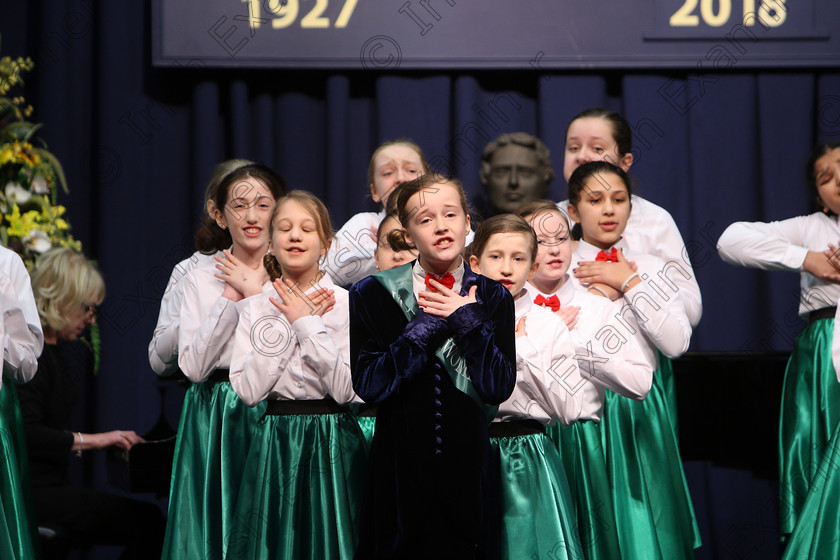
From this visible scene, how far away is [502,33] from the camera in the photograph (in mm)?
5148

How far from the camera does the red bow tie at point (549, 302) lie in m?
3.27

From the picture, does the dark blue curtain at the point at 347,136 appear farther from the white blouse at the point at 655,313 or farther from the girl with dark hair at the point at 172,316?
the white blouse at the point at 655,313

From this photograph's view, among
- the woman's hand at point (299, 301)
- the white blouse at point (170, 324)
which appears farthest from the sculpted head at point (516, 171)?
the woman's hand at point (299, 301)

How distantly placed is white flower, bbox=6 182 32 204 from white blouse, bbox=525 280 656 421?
2230 mm

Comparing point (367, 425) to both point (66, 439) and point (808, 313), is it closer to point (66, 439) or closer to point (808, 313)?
point (66, 439)

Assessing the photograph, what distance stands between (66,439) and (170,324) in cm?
60

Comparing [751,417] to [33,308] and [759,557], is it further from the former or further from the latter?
[33,308]

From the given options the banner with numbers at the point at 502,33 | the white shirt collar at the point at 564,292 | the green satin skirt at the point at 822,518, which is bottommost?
the green satin skirt at the point at 822,518

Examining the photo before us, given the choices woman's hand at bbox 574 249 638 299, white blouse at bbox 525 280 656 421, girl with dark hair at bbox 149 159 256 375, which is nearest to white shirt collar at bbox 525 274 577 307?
white blouse at bbox 525 280 656 421

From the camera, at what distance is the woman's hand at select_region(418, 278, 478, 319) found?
2578 millimetres

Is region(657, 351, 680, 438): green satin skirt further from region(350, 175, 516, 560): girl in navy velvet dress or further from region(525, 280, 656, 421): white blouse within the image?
region(350, 175, 516, 560): girl in navy velvet dress

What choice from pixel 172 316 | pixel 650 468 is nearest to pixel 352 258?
pixel 172 316

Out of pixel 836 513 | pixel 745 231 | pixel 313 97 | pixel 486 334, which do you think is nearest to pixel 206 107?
pixel 313 97

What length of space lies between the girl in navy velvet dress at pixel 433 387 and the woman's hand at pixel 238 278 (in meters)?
0.84
